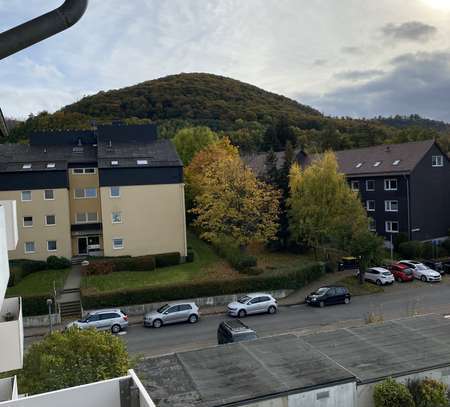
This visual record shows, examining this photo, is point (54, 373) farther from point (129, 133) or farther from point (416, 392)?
point (129, 133)

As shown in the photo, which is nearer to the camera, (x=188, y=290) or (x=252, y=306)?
(x=252, y=306)

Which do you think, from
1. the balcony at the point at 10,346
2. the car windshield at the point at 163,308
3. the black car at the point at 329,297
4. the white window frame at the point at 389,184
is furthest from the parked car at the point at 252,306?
the white window frame at the point at 389,184

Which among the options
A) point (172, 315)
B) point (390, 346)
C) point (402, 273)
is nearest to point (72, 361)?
point (390, 346)

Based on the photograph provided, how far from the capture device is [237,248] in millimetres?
36281

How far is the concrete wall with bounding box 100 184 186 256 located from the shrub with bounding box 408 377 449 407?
25735mm

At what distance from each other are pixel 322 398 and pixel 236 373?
9.16 ft

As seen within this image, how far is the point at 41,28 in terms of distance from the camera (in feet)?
13.3

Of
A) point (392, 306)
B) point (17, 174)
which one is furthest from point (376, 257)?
point (17, 174)

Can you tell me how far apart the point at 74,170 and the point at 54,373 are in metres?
28.6

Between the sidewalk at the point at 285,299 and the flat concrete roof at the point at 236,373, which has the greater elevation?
the flat concrete roof at the point at 236,373

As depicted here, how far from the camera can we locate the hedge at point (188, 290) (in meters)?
27.3

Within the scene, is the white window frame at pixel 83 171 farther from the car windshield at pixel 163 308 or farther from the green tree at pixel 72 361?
the green tree at pixel 72 361

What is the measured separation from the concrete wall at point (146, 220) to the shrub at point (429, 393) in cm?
2574

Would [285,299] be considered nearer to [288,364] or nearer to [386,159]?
[288,364]
